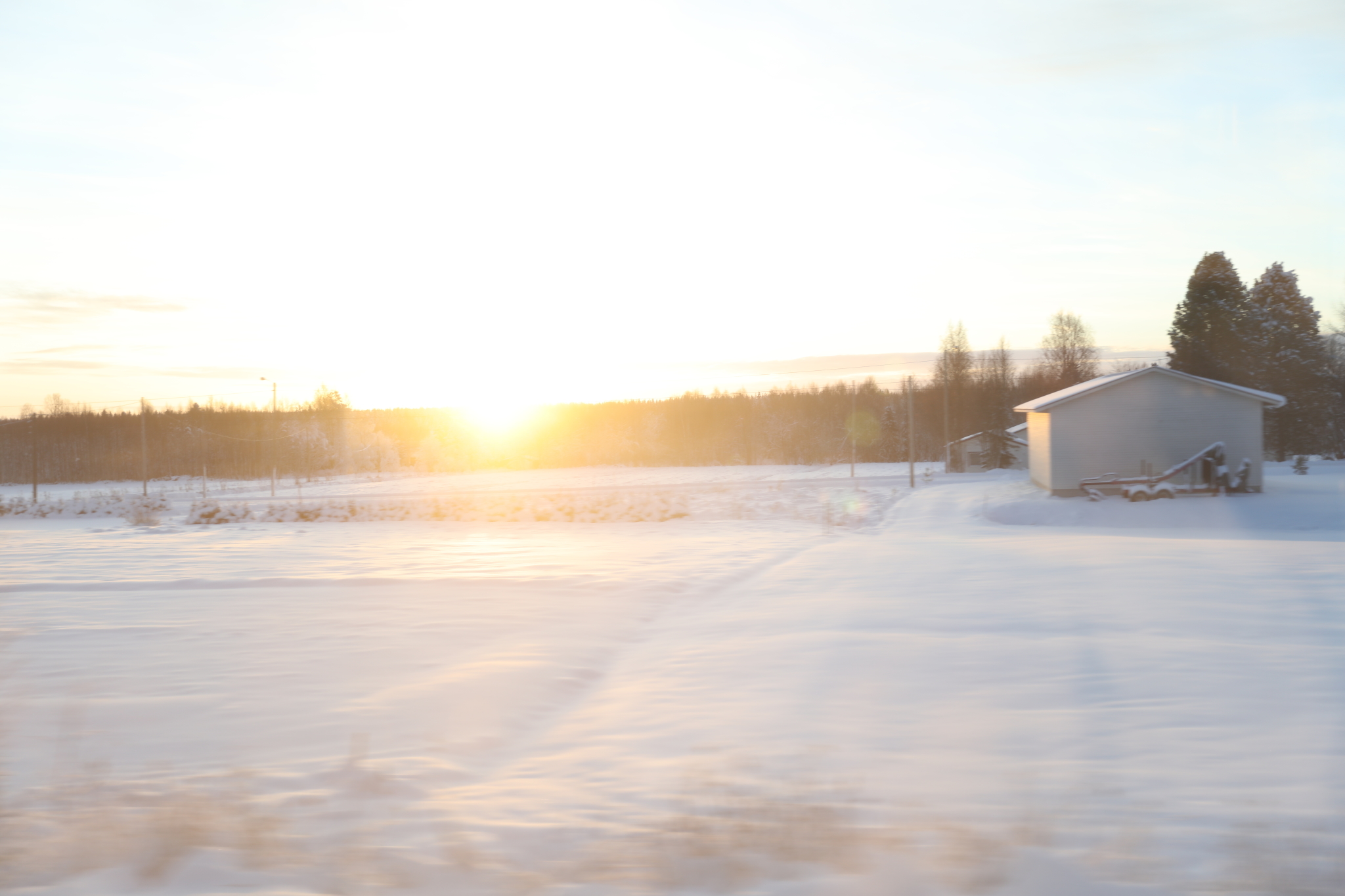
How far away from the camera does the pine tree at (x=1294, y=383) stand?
3850 centimetres

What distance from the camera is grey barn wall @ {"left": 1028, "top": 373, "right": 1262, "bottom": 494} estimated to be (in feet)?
88.6

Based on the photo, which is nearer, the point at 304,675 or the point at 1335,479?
the point at 304,675

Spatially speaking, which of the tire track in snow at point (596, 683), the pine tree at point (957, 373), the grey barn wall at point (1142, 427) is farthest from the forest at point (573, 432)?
the tire track in snow at point (596, 683)

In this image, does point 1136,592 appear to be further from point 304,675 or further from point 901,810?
point 304,675

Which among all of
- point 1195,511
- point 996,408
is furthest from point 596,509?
point 996,408

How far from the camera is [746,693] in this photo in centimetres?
650

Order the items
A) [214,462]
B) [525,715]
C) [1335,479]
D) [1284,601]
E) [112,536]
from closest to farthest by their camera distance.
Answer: [525,715]
[1284,601]
[112,536]
[1335,479]
[214,462]

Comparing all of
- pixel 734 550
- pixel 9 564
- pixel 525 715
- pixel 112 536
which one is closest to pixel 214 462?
pixel 112 536

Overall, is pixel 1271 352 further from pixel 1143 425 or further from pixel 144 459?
pixel 144 459

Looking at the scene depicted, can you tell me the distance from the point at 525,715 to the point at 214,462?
3769 inches

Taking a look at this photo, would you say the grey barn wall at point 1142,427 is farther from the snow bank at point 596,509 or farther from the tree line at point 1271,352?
the tree line at point 1271,352

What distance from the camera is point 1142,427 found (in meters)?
27.3

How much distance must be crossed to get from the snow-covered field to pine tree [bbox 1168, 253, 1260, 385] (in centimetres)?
3414

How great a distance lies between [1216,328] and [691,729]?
45815 millimetres
